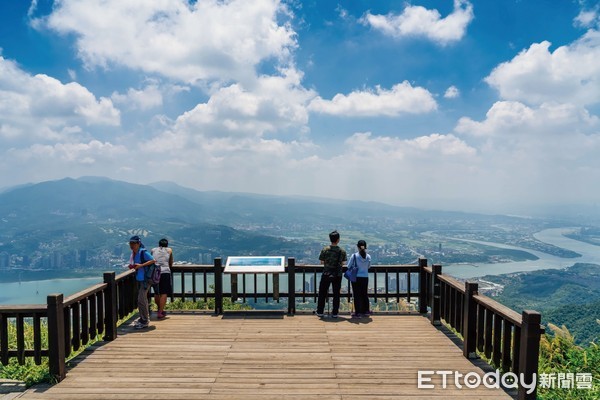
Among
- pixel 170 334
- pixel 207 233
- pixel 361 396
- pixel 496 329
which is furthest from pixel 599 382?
pixel 207 233

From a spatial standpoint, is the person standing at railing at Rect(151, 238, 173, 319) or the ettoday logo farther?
the person standing at railing at Rect(151, 238, 173, 319)

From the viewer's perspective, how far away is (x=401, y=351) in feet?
20.3

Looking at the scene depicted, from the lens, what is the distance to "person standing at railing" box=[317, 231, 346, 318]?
8.17m

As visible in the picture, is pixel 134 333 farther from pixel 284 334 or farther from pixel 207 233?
pixel 207 233

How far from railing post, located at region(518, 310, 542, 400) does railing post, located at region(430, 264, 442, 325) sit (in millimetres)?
3091

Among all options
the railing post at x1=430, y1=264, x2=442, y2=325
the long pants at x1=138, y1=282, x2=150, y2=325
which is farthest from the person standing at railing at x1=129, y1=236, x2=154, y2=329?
the railing post at x1=430, y1=264, x2=442, y2=325

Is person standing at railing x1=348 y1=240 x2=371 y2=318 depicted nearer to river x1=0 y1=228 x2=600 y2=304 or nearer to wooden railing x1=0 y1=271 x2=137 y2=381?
wooden railing x1=0 y1=271 x2=137 y2=381

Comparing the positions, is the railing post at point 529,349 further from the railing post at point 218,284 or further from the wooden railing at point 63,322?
→ the railing post at point 218,284

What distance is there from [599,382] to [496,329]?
2.27 metres

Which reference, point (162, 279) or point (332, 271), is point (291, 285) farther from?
point (162, 279)

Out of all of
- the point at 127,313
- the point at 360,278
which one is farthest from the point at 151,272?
the point at 360,278

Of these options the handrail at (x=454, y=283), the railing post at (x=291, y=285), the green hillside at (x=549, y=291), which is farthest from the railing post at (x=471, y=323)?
the green hillside at (x=549, y=291)

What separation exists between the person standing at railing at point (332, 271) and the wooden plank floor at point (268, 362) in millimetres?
495

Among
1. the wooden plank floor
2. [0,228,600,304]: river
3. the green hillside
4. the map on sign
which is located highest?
the map on sign
